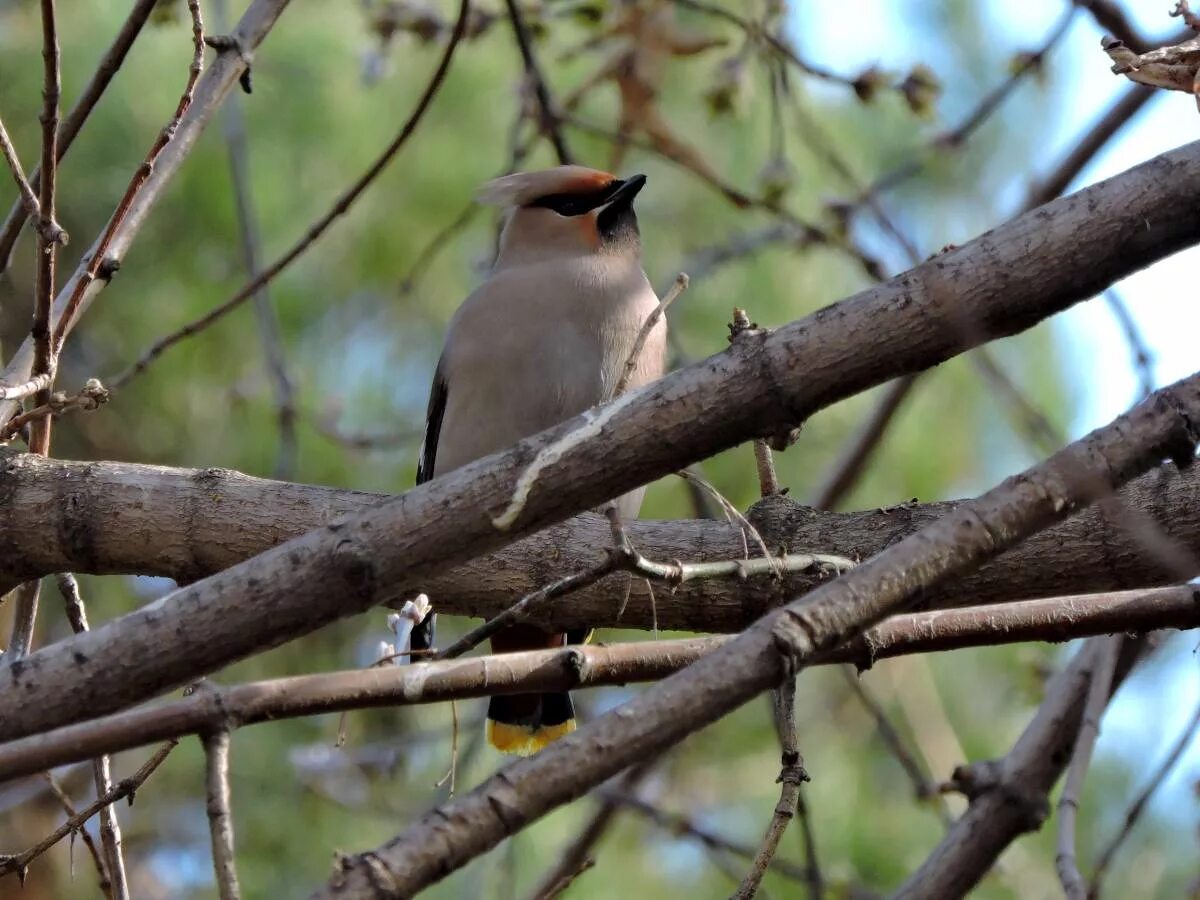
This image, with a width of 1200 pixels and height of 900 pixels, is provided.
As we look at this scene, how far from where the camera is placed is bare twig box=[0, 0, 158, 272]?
7.73 feet

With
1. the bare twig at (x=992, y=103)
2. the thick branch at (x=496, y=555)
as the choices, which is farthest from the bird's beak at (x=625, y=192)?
the thick branch at (x=496, y=555)

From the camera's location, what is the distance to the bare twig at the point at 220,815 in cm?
142

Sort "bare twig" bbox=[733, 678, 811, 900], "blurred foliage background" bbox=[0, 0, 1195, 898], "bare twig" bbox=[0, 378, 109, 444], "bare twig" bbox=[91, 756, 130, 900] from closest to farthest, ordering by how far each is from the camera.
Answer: "bare twig" bbox=[733, 678, 811, 900] → "bare twig" bbox=[91, 756, 130, 900] → "bare twig" bbox=[0, 378, 109, 444] → "blurred foliage background" bbox=[0, 0, 1195, 898]

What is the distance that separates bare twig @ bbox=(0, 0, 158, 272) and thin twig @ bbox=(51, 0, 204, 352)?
0.26 ft

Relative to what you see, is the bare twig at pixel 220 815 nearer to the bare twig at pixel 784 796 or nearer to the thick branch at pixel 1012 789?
the bare twig at pixel 784 796

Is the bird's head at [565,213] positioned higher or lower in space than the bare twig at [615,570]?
higher

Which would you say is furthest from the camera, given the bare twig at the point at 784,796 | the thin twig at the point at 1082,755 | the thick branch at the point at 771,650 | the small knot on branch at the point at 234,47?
the small knot on branch at the point at 234,47

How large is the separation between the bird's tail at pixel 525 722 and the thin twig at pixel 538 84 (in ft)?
4.38

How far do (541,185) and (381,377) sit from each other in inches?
76.5

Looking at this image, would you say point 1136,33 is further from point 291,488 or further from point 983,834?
point 291,488

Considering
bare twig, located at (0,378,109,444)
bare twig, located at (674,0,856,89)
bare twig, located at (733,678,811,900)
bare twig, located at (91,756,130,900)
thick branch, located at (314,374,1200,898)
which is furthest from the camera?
bare twig, located at (674,0,856,89)

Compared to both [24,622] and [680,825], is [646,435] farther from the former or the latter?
[680,825]

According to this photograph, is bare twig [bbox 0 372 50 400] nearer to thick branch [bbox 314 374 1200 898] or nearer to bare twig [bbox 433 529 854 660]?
bare twig [bbox 433 529 854 660]

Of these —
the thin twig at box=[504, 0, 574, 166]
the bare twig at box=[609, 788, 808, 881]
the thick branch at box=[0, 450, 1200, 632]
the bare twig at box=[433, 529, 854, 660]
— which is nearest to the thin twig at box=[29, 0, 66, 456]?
the thick branch at box=[0, 450, 1200, 632]
